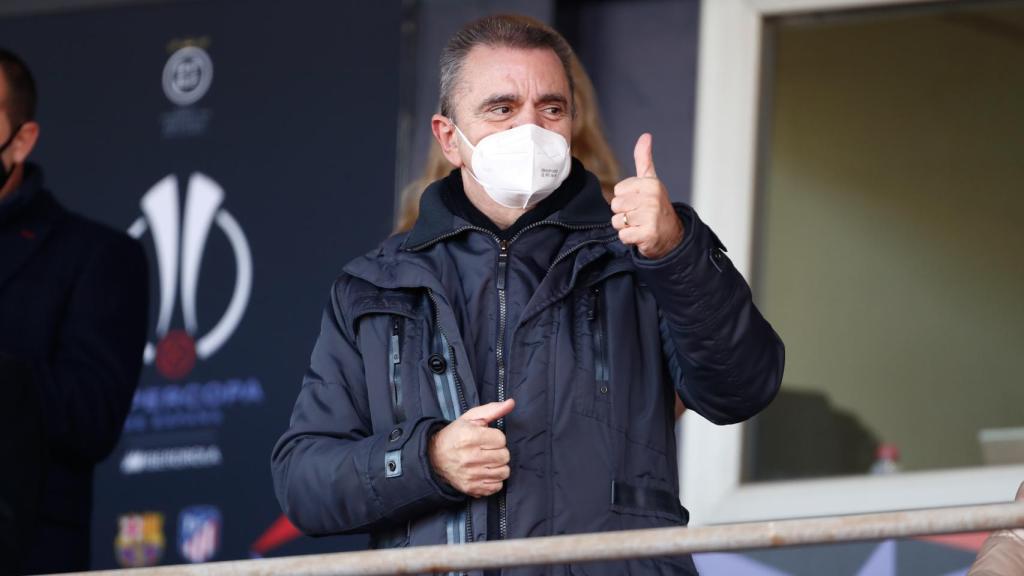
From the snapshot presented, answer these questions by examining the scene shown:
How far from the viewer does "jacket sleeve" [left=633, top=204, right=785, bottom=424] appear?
2557 mm

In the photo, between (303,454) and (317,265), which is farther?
(317,265)

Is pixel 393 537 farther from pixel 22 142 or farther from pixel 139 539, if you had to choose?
pixel 139 539

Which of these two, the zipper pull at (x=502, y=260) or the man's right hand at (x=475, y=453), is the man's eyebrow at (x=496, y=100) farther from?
the man's right hand at (x=475, y=453)

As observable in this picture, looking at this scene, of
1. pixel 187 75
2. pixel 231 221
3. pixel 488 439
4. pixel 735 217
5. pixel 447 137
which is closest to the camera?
pixel 488 439

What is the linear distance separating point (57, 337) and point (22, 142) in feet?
1.69

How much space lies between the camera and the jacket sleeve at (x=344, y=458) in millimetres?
2551

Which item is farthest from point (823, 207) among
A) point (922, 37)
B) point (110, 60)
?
point (110, 60)

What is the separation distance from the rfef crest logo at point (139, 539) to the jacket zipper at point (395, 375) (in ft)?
9.63

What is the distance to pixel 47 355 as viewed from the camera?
144 inches

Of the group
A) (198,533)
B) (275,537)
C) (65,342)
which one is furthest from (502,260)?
(198,533)

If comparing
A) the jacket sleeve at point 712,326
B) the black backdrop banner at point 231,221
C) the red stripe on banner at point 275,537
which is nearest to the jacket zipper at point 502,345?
the jacket sleeve at point 712,326

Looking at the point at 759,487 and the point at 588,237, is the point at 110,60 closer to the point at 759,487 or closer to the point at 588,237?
the point at 759,487

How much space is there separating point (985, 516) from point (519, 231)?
0.92 meters

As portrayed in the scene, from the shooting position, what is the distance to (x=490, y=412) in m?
2.50
